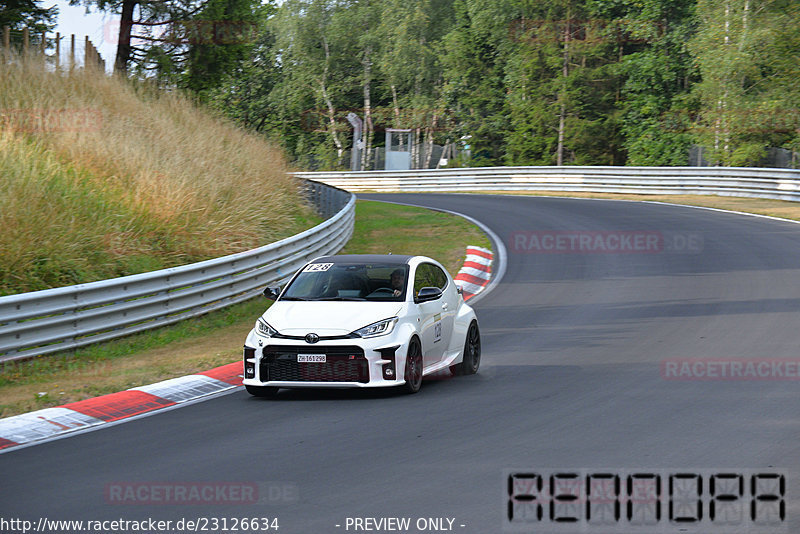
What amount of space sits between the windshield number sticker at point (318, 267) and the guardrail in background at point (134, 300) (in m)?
3.44

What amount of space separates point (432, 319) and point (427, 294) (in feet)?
1.06

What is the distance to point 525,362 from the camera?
12516 millimetres

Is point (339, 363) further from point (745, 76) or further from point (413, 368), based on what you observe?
point (745, 76)

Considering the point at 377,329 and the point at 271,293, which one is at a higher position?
the point at 271,293

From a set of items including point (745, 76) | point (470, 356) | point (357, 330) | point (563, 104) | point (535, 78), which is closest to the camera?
point (357, 330)

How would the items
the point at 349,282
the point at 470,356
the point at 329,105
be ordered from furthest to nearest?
the point at 329,105, the point at 470,356, the point at 349,282

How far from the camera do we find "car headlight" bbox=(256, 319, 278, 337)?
10.4m

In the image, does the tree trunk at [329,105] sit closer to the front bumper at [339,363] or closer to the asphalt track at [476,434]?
the asphalt track at [476,434]

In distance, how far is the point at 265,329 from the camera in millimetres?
10539

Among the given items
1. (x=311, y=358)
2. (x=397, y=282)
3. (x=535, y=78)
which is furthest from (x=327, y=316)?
(x=535, y=78)

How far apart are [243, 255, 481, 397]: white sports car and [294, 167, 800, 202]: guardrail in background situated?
91.1 feet

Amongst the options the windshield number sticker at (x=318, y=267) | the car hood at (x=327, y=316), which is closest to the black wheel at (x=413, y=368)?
the car hood at (x=327, y=316)

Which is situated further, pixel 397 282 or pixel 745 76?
pixel 745 76

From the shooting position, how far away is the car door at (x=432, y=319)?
11008 millimetres
